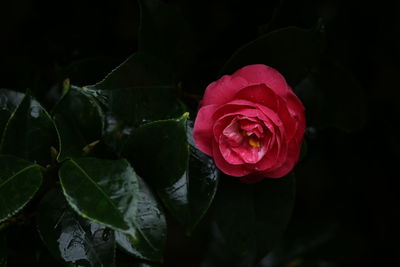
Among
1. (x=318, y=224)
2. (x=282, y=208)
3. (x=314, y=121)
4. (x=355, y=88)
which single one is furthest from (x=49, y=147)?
(x=318, y=224)

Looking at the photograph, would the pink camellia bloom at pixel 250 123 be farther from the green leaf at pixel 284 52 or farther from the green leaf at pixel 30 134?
the green leaf at pixel 30 134

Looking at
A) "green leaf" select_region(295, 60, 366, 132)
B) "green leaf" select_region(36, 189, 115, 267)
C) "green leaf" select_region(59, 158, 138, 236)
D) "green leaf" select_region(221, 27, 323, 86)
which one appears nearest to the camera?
"green leaf" select_region(59, 158, 138, 236)

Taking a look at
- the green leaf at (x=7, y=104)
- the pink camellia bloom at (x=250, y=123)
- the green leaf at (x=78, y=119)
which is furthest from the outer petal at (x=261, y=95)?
the green leaf at (x=7, y=104)

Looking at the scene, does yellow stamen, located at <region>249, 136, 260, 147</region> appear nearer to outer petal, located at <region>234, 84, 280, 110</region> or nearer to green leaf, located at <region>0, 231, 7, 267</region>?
outer petal, located at <region>234, 84, 280, 110</region>

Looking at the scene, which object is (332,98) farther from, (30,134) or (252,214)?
(30,134)

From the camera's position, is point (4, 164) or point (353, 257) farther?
point (353, 257)

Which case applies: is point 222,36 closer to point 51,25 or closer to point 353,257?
point 51,25

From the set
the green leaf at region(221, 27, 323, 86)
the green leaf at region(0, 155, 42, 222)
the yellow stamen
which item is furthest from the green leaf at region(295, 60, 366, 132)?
the green leaf at region(0, 155, 42, 222)
